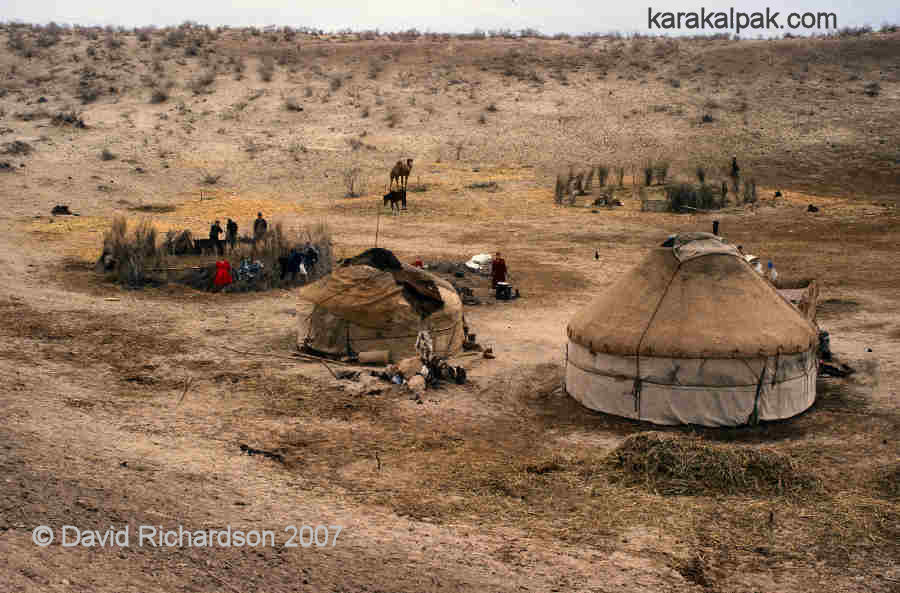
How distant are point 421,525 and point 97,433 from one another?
12.8 feet

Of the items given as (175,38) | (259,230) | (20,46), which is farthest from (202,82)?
(259,230)

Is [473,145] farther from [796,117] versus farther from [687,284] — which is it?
[687,284]

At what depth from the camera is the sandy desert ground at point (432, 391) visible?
7.15 meters

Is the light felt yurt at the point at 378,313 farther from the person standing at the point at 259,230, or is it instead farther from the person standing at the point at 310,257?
the person standing at the point at 259,230

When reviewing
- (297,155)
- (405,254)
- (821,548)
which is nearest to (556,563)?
(821,548)

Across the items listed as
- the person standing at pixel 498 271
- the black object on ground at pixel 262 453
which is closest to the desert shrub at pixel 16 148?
the person standing at pixel 498 271

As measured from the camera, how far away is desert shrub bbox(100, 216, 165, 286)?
18.3m

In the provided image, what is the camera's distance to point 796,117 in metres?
39.2

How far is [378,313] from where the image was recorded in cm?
1314

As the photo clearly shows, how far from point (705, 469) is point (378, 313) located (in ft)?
18.8

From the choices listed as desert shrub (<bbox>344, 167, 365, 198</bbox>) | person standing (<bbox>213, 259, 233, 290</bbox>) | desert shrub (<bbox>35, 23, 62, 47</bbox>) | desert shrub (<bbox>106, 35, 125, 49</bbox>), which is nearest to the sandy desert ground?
desert shrub (<bbox>344, 167, 365, 198</bbox>)

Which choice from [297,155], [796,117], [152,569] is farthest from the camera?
[796,117]

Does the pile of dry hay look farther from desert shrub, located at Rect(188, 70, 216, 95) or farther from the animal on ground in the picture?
desert shrub, located at Rect(188, 70, 216, 95)

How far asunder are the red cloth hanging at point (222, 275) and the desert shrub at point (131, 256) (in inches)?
57.7
